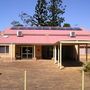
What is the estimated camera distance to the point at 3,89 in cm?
Result: 1734

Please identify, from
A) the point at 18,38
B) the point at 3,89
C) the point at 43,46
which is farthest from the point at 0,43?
the point at 3,89

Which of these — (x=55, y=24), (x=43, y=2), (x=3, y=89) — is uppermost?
(x=43, y=2)

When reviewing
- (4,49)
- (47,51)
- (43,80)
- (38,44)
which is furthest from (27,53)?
(43,80)

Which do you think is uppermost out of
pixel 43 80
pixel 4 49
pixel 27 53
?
pixel 4 49

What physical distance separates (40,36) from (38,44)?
117 inches

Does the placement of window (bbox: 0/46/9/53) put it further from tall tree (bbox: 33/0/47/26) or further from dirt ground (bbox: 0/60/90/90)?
tall tree (bbox: 33/0/47/26)

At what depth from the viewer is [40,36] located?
4738 centimetres

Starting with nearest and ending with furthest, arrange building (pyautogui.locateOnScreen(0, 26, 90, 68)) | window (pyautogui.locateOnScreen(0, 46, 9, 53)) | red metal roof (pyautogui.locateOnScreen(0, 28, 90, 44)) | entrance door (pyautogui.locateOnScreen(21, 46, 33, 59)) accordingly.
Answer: building (pyautogui.locateOnScreen(0, 26, 90, 68)), window (pyautogui.locateOnScreen(0, 46, 9, 53)), red metal roof (pyautogui.locateOnScreen(0, 28, 90, 44)), entrance door (pyautogui.locateOnScreen(21, 46, 33, 59))

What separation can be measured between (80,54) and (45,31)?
21.0ft

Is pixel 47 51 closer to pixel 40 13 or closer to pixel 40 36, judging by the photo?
pixel 40 36

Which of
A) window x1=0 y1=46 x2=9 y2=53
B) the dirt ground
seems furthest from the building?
the dirt ground

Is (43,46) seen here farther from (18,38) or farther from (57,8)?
(57,8)

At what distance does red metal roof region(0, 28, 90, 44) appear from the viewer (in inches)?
1776

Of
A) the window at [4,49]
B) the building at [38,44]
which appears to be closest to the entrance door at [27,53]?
the building at [38,44]
